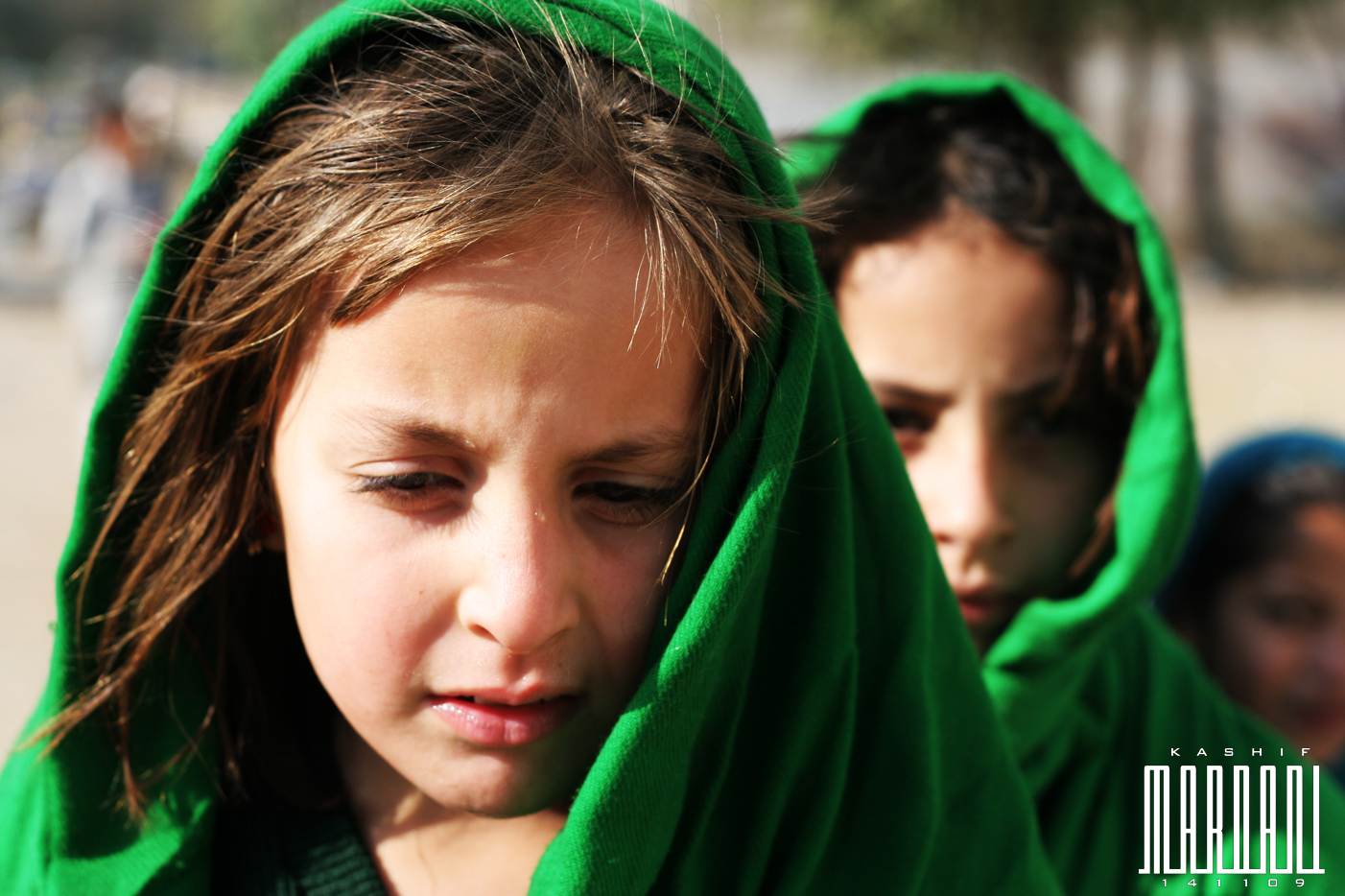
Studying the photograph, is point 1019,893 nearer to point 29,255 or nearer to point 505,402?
point 505,402

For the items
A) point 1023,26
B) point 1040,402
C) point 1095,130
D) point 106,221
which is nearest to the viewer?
point 1040,402

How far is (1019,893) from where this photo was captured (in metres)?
1.18

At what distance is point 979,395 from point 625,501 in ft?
2.46

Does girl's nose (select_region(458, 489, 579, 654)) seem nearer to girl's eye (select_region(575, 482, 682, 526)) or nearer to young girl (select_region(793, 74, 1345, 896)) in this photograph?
girl's eye (select_region(575, 482, 682, 526))

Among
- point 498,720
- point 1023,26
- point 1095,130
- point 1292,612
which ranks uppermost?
point 1095,130

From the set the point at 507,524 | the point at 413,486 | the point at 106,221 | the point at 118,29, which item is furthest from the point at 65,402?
the point at 118,29

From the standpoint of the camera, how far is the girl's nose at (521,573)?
940 mm

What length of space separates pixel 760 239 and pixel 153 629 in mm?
803

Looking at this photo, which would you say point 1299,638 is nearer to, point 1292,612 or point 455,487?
point 1292,612

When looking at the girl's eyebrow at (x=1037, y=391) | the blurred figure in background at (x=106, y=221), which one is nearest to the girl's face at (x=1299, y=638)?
the girl's eyebrow at (x=1037, y=391)

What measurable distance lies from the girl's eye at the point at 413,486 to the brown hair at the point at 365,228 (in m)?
0.16

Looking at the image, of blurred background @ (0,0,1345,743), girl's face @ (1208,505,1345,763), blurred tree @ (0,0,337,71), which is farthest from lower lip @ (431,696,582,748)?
blurred tree @ (0,0,337,71)

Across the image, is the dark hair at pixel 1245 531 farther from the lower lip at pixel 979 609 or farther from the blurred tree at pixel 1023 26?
the blurred tree at pixel 1023 26

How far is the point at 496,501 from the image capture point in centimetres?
95
